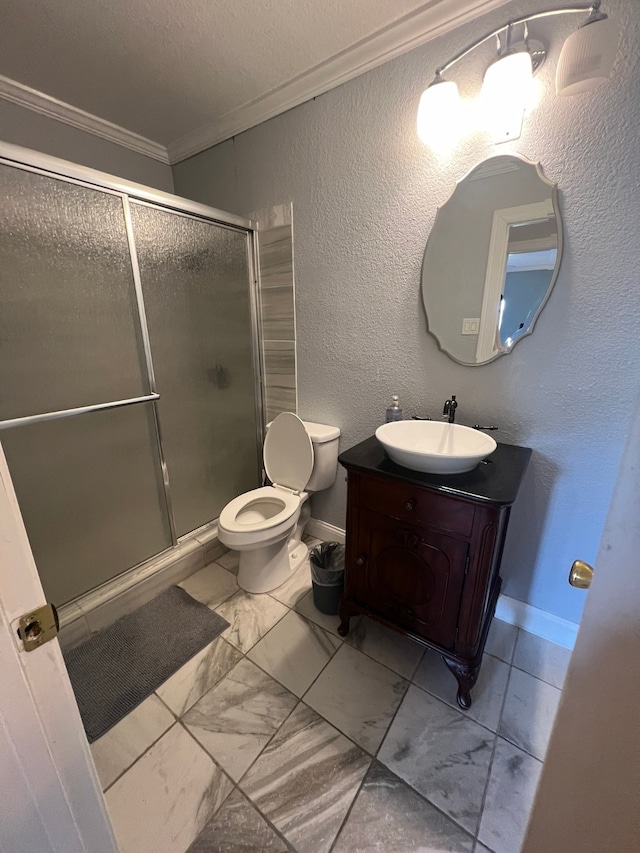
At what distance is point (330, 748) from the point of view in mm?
1100

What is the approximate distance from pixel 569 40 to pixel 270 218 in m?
1.29

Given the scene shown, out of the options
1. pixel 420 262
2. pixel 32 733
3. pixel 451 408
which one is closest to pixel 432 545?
pixel 451 408

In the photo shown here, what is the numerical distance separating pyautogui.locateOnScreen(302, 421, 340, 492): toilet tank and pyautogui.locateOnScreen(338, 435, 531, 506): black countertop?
45 centimetres

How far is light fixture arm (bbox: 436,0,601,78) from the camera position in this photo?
40.1 inches

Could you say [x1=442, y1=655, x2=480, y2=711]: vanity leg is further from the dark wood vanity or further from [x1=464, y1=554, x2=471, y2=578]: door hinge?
[x1=464, y1=554, x2=471, y2=578]: door hinge

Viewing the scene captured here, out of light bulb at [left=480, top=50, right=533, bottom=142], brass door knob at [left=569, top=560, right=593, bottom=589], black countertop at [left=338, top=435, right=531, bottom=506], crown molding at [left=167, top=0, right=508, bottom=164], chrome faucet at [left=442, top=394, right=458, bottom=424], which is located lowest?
black countertop at [left=338, top=435, right=531, bottom=506]

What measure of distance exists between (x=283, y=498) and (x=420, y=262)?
4.16ft

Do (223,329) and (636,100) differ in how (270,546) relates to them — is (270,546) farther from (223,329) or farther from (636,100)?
(636,100)

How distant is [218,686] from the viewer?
130 cm

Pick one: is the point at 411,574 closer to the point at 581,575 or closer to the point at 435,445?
the point at 435,445

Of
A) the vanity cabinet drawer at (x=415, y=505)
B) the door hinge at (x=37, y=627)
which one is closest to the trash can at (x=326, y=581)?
the vanity cabinet drawer at (x=415, y=505)

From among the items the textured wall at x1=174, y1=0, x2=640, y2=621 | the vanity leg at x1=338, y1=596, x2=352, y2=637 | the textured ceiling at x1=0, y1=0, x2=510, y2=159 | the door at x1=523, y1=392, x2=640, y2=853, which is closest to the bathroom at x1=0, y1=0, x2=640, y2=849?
the textured wall at x1=174, y1=0, x2=640, y2=621

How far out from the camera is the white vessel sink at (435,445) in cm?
108

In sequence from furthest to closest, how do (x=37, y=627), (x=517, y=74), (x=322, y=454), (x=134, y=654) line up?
(x=322, y=454), (x=134, y=654), (x=517, y=74), (x=37, y=627)
